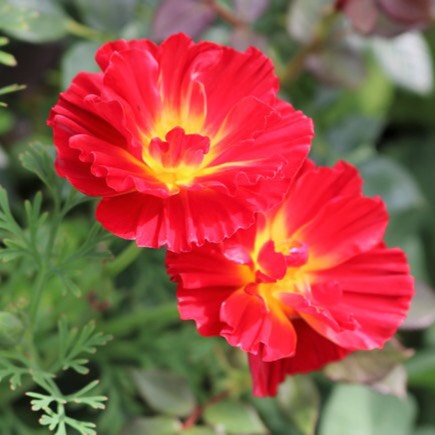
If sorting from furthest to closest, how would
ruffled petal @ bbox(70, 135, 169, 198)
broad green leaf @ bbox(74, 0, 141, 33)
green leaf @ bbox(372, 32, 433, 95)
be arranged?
1. green leaf @ bbox(372, 32, 433, 95)
2. broad green leaf @ bbox(74, 0, 141, 33)
3. ruffled petal @ bbox(70, 135, 169, 198)

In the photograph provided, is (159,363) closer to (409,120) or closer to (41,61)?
(41,61)

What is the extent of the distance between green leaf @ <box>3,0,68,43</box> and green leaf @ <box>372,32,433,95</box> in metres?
0.35

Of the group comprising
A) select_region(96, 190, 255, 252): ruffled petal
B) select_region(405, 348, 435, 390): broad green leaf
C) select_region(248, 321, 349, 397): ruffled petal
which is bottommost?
select_region(405, 348, 435, 390): broad green leaf

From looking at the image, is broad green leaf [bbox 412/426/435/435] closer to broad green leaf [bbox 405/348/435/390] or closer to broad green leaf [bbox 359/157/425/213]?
broad green leaf [bbox 405/348/435/390]

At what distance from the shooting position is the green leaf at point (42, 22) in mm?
729

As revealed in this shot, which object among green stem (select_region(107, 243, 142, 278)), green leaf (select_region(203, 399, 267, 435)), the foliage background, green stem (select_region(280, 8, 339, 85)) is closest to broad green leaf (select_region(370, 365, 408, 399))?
the foliage background

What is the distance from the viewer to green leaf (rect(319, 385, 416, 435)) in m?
0.76

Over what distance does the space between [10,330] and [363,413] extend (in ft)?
1.32

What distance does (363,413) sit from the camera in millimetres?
776

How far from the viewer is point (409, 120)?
44.6 inches

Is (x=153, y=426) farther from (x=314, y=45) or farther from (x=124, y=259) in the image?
(x=314, y=45)

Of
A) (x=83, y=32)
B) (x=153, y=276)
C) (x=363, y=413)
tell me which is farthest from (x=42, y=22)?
(x=363, y=413)

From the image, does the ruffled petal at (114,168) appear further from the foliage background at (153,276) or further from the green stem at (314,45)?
the green stem at (314,45)

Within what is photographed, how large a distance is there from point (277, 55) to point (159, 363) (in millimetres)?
358
